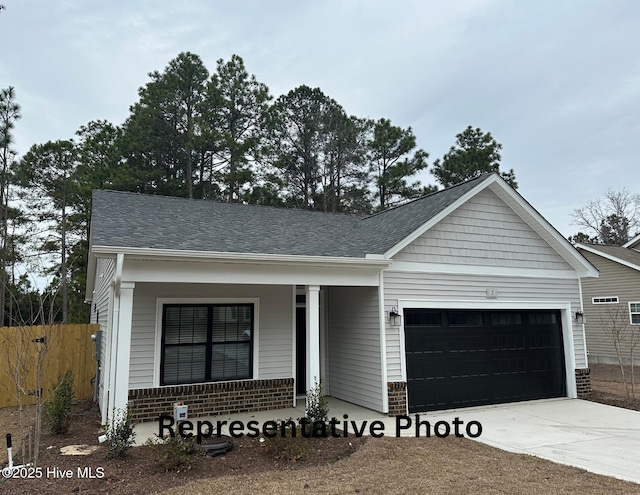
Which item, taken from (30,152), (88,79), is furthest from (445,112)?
(30,152)

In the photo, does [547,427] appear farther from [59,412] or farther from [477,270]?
[59,412]

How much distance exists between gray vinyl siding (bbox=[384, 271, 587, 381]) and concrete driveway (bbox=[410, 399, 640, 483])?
1.25 meters

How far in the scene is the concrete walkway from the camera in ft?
18.7

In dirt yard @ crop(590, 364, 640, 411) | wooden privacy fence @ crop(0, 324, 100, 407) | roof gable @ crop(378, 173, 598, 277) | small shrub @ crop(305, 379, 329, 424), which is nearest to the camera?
small shrub @ crop(305, 379, 329, 424)

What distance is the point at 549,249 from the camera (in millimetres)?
10320

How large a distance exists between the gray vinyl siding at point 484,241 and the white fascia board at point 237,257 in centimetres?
98

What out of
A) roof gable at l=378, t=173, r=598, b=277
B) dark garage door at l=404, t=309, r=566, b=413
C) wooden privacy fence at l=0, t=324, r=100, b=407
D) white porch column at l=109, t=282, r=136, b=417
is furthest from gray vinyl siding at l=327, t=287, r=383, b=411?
wooden privacy fence at l=0, t=324, r=100, b=407

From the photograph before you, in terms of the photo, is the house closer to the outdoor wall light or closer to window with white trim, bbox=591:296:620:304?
the outdoor wall light

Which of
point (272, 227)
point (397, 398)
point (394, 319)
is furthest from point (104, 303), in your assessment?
point (397, 398)

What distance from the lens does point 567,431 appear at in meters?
7.11

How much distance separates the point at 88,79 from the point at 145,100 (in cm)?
864

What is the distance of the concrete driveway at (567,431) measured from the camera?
559 centimetres

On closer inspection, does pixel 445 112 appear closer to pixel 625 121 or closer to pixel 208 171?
pixel 625 121

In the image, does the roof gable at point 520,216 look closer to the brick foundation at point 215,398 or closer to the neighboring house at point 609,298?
the brick foundation at point 215,398
